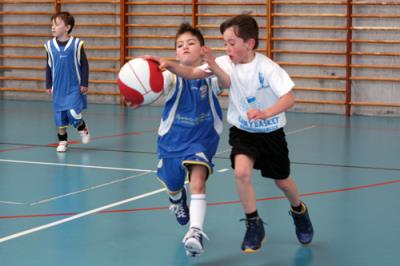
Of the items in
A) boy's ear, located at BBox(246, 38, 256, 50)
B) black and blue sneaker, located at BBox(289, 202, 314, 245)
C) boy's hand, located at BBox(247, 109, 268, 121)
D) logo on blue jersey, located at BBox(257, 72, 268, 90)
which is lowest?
black and blue sneaker, located at BBox(289, 202, 314, 245)

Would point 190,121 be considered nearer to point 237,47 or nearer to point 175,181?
point 175,181

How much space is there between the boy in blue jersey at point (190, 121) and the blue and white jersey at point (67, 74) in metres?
4.18

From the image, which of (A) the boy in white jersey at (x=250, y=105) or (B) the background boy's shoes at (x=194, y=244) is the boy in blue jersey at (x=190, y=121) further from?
(B) the background boy's shoes at (x=194, y=244)

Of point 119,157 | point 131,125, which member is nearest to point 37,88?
point 131,125

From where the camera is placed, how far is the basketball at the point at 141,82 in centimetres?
432

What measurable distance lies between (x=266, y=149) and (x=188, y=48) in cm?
72

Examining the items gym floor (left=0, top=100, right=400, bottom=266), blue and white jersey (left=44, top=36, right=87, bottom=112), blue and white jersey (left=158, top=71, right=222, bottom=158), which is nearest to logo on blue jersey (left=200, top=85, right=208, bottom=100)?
blue and white jersey (left=158, top=71, right=222, bottom=158)

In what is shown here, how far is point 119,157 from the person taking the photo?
8016mm

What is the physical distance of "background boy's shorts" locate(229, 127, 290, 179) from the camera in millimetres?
4391

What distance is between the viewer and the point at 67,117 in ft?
28.2

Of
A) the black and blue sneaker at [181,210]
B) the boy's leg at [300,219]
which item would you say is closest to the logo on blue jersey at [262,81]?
the boy's leg at [300,219]

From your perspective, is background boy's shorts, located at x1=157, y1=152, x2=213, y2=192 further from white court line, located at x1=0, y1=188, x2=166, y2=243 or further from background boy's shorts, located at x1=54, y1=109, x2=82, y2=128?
background boy's shorts, located at x1=54, y1=109, x2=82, y2=128

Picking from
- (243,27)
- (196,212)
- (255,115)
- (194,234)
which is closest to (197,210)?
(196,212)

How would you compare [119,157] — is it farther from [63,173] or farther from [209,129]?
[209,129]
